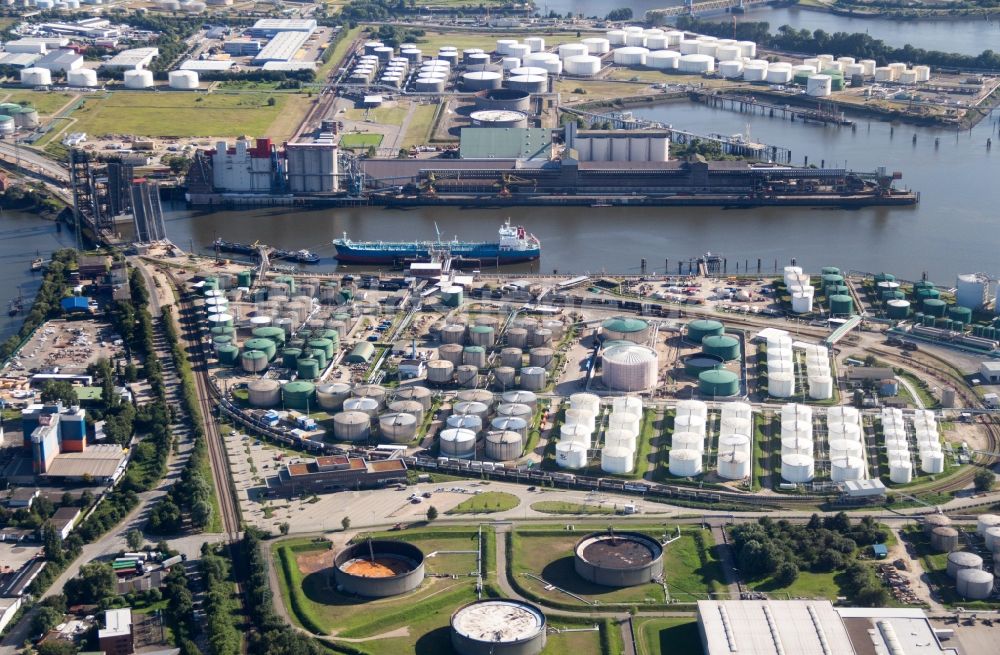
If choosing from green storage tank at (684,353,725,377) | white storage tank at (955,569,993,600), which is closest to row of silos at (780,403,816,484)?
green storage tank at (684,353,725,377)

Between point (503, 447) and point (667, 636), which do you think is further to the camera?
point (503, 447)

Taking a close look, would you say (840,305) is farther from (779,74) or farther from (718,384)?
(779,74)

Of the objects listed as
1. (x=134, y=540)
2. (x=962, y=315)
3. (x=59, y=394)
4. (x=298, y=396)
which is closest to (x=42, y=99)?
(x=59, y=394)

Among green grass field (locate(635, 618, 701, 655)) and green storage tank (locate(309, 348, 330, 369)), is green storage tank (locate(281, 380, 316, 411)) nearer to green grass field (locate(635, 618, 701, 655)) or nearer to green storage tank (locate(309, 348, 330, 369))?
green storage tank (locate(309, 348, 330, 369))

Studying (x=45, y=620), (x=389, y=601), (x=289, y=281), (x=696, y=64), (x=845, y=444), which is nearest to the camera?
(x=45, y=620)

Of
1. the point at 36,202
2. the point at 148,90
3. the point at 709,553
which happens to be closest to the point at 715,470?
the point at 709,553

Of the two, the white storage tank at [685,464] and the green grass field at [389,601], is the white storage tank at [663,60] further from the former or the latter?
the green grass field at [389,601]
